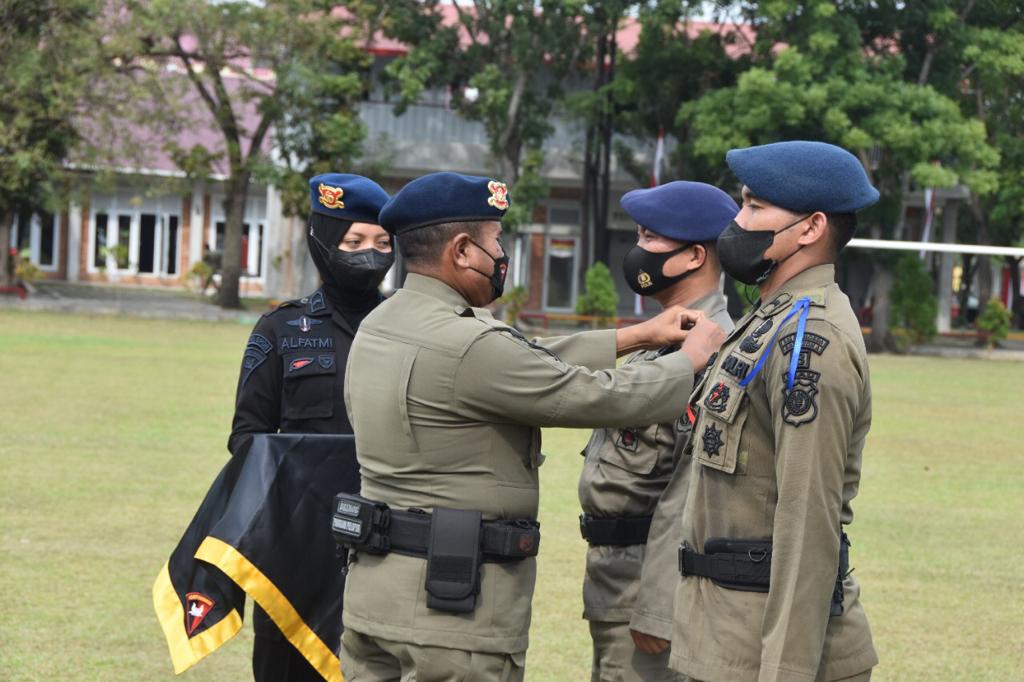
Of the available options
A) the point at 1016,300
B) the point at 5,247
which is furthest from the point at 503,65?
the point at 1016,300

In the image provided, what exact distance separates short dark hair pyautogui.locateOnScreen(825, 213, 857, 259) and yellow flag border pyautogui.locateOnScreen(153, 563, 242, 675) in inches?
85.4

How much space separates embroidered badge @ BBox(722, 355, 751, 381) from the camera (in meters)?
3.16

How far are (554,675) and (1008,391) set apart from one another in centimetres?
1786

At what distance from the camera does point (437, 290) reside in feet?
12.0

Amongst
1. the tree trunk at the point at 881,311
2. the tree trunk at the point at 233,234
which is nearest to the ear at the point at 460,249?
the tree trunk at the point at 881,311

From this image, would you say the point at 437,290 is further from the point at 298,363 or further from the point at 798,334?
the point at 298,363

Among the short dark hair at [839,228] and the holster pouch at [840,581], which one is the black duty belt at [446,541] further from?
the short dark hair at [839,228]

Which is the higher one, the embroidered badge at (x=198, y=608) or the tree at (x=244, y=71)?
the tree at (x=244, y=71)

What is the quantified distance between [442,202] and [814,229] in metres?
0.93

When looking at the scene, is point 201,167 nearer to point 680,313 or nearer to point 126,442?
point 126,442

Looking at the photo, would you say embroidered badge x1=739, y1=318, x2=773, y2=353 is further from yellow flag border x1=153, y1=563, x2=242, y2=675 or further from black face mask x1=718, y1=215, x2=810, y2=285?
yellow flag border x1=153, y1=563, x2=242, y2=675

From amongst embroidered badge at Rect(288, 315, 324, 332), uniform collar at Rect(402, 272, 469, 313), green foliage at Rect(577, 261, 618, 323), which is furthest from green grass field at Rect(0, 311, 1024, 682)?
green foliage at Rect(577, 261, 618, 323)

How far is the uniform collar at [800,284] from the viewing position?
3.24 meters

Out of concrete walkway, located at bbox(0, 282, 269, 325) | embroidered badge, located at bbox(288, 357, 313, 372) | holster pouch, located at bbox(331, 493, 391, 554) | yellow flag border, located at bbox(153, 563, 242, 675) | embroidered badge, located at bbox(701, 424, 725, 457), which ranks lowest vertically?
concrete walkway, located at bbox(0, 282, 269, 325)
